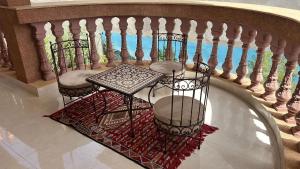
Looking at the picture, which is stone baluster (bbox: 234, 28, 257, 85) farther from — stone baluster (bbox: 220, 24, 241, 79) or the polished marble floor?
the polished marble floor

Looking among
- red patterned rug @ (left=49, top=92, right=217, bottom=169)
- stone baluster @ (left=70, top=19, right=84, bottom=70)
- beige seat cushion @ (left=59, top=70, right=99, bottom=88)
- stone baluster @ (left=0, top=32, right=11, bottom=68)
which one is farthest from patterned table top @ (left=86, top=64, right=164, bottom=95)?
stone baluster @ (left=0, top=32, right=11, bottom=68)

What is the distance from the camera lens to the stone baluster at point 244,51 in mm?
2919

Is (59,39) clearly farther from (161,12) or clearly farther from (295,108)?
(295,108)

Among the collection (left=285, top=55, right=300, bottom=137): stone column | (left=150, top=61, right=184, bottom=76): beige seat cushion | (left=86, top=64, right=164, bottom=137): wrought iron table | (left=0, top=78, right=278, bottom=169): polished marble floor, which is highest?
(left=86, top=64, right=164, bottom=137): wrought iron table

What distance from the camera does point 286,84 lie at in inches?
97.7

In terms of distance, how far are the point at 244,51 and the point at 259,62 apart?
0.24m

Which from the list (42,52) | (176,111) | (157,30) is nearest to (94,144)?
(176,111)

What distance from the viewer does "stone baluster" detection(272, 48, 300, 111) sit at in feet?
7.75

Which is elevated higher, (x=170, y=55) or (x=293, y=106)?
(x=170, y=55)

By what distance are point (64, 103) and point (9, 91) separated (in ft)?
3.46

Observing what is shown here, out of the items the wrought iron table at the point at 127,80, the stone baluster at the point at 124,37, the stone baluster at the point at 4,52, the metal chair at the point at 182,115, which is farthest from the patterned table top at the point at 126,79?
the stone baluster at the point at 4,52

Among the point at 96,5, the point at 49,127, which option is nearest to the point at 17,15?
the point at 96,5

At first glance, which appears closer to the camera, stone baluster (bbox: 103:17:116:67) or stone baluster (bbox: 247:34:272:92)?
stone baluster (bbox: 247:34:272:92)

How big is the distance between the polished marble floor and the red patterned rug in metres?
0.07
